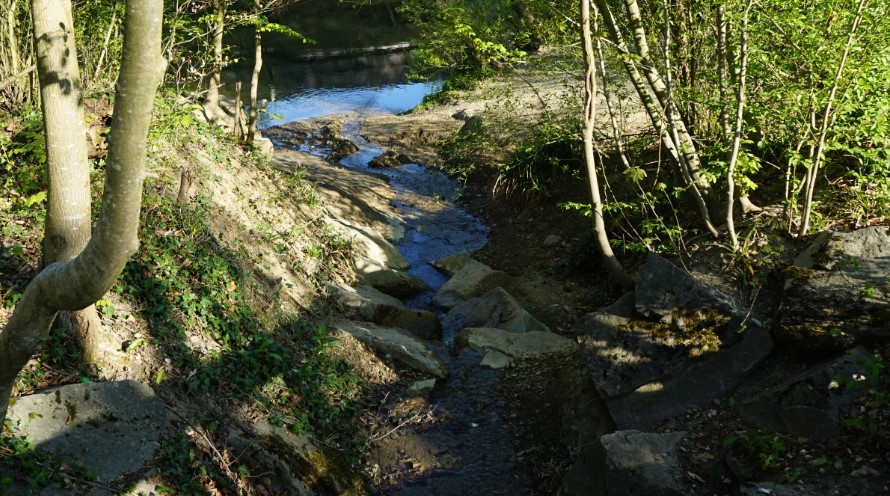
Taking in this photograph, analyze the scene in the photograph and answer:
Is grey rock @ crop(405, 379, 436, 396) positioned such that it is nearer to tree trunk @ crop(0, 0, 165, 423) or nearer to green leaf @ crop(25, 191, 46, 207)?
green leaf @ crop(25, 191, 46, 207)

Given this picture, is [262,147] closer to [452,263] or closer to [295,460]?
[452,263]

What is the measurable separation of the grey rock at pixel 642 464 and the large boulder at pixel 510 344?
259cm

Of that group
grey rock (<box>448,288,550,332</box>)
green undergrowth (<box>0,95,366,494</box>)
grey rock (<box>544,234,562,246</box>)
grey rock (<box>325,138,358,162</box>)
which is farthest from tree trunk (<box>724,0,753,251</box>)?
grey rock (<box>325,138,358,162</box>)

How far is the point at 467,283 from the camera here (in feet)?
33.3

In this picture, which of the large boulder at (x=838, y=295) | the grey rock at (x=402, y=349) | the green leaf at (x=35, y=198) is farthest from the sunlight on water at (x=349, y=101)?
the large boulder at (x=838, y=295)

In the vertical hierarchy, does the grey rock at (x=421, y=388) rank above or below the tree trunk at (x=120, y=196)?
below

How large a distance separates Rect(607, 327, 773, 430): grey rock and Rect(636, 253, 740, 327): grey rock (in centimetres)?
36

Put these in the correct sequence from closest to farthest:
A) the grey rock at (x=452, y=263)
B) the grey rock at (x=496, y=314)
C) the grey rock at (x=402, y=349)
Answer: the grey rock at (x=402, y=349), the grey rock at (x=496, y=314), the grey rock at (x=452, y=263)

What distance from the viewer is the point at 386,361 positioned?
7738 mm

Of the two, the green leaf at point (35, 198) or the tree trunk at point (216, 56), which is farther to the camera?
the tree trunk at point (216, 56)

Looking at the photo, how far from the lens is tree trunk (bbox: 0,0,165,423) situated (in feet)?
7.97

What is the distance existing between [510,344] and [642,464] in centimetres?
326

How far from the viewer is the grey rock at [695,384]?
5.77 metres

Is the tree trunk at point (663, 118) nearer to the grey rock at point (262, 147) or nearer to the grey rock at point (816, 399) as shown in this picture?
the grey rock at point (816, 399)
